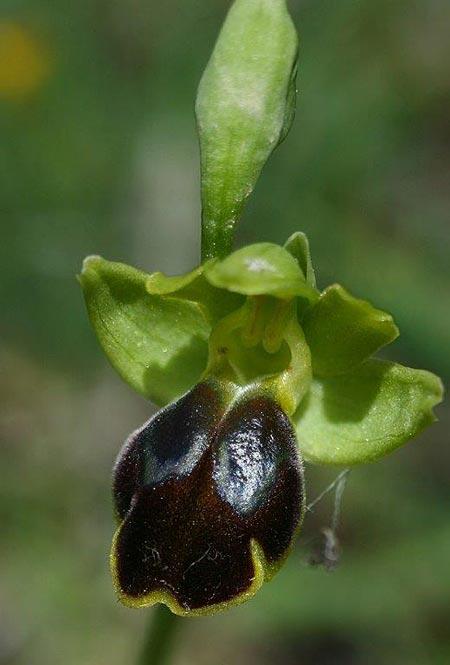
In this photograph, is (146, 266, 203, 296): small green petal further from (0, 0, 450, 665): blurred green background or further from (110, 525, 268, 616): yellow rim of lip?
(0, 0, 450, 665): blurred green background

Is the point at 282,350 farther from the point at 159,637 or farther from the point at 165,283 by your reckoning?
the point at 159,637

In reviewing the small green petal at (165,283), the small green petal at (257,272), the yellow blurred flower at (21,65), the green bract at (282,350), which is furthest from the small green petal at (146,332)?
the yellow blurred flower at (21,65)

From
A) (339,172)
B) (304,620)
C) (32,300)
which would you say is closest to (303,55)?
(339,172)

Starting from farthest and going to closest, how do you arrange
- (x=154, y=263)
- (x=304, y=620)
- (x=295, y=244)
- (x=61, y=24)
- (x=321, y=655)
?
(x=61, y=24)
(x=154, y=263)
(x=321, y=655)
(x=304, y=620)
(x=295, y=244)

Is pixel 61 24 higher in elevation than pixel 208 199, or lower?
lower

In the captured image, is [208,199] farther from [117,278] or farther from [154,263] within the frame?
[154,263]
